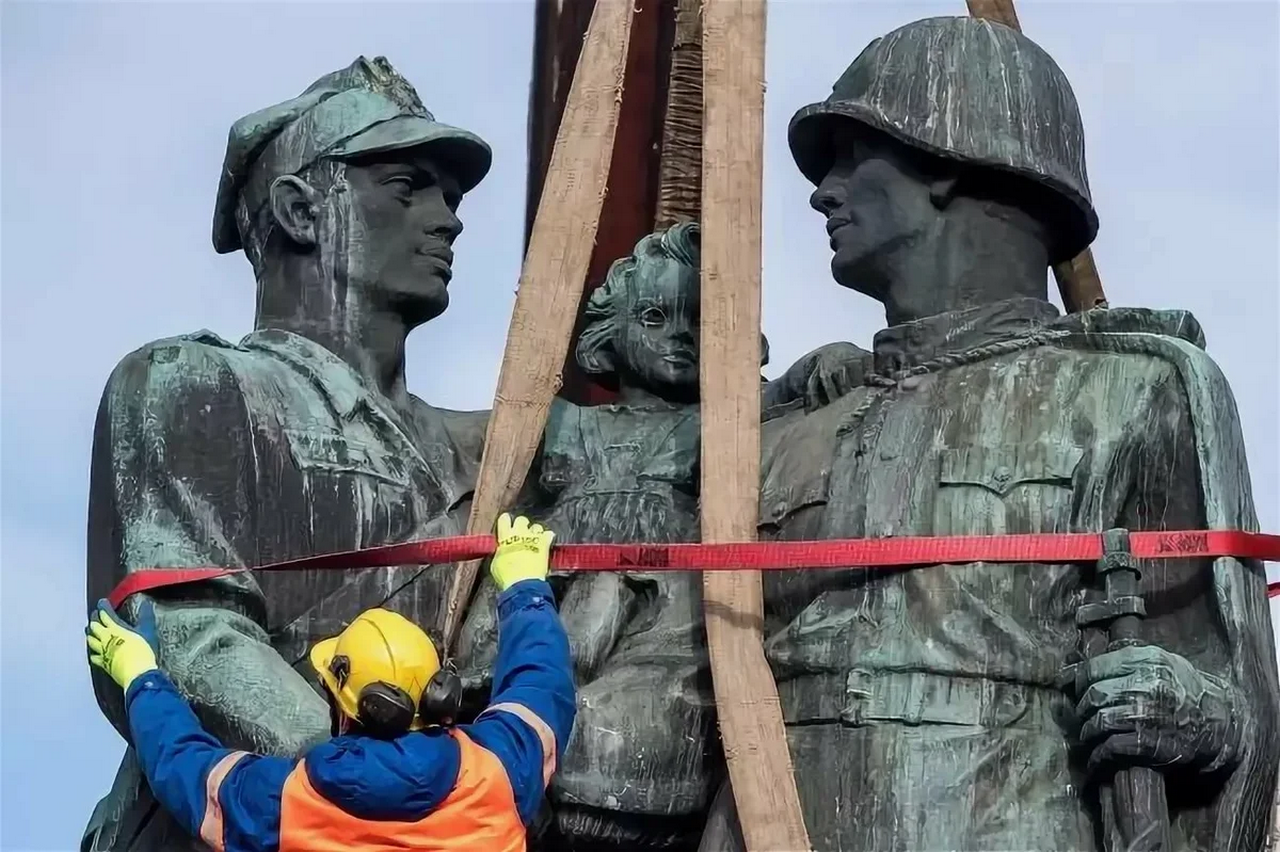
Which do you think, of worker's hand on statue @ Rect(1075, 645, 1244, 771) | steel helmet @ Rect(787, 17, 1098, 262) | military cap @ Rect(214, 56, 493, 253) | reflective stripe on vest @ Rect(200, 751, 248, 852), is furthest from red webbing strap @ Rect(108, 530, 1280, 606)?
military cap @ Rect(214, 56, 493, 253)

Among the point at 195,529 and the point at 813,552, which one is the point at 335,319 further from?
the point at 813,552

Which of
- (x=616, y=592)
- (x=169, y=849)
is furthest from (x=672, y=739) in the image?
(x=169, y=849)

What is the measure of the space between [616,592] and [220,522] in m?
1.05

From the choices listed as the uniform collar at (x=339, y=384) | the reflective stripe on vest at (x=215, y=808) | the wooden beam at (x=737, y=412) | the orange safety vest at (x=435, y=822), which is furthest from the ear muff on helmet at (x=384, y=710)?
the uniform collar at (x=339, y=384)

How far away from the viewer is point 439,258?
442 inches

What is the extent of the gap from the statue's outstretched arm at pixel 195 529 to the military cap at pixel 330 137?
27.1 inches

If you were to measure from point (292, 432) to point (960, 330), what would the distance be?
1787mm

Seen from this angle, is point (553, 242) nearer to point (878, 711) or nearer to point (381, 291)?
point (381, 291)

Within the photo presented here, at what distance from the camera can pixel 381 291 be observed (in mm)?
11172

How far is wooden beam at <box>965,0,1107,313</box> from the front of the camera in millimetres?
11633

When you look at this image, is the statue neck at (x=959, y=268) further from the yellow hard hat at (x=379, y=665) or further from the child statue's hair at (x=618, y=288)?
the yellow hard hat at (x=379, y=665)

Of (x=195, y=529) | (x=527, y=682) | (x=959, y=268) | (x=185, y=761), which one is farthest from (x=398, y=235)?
(x=185, y=761)

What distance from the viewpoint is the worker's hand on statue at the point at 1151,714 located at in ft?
32.1

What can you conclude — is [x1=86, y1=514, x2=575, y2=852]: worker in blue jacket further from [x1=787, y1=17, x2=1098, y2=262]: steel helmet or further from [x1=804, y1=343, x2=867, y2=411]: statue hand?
[x1=787, y1=17, x2=1098, y2=262]: steel helmet
